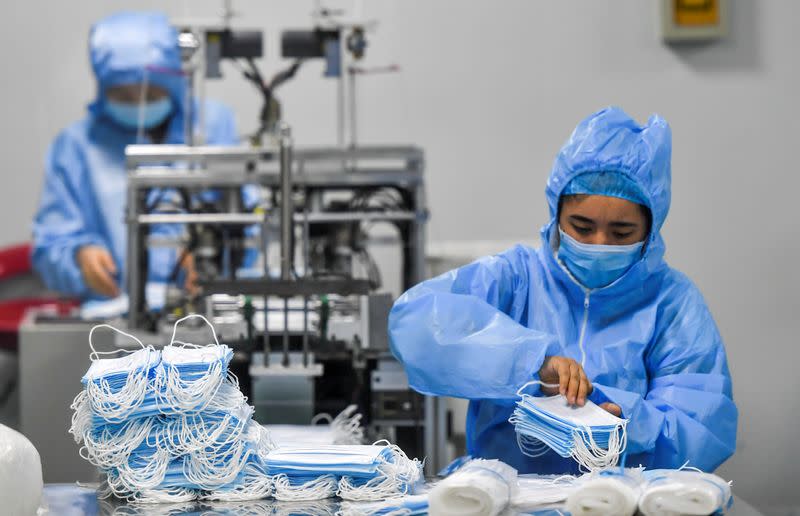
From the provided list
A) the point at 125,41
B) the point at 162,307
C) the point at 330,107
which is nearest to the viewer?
the point at 162,307

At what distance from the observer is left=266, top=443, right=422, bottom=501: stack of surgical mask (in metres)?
1.33

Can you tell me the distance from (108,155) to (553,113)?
1.77 m

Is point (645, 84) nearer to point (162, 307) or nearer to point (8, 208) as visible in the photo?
point (162, 307)

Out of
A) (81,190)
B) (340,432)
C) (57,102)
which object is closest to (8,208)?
(57,102)

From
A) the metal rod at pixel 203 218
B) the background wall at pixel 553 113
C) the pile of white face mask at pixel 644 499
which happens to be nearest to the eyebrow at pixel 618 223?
the pile of white face mask at pixel 644 499

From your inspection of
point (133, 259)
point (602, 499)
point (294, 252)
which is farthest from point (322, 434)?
point (133, 259)

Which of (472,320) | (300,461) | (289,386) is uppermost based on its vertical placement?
(472,320)

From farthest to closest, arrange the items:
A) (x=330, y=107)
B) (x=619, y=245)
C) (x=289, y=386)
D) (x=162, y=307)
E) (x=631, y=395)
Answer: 1. (x=330, y=107)
2. (x=162, y=307)
3. (x=289, y=386)
4. (x=619, y=245)
5. (x=631, y=395)

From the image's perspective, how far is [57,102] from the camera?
4273mm

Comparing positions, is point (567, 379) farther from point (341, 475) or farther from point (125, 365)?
point (125, 365)

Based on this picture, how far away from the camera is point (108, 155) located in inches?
146

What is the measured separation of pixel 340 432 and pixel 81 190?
2.22 meters

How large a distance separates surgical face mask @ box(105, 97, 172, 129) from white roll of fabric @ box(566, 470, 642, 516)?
8.83 feet

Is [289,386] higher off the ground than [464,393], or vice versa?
[464,393]
